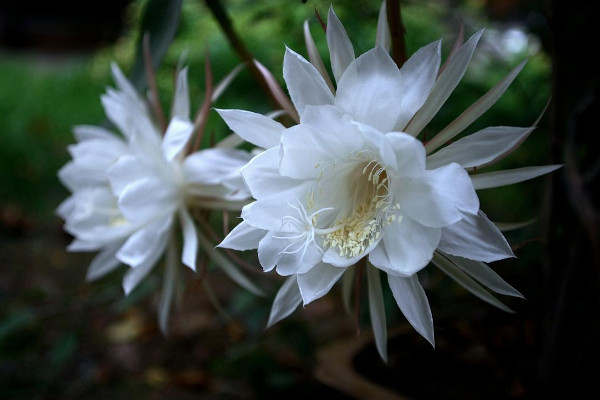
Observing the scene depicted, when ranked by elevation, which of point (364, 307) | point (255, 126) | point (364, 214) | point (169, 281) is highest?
point (255, 126)

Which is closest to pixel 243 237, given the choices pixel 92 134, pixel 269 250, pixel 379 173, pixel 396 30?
pixel 269 250

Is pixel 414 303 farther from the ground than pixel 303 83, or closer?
closer

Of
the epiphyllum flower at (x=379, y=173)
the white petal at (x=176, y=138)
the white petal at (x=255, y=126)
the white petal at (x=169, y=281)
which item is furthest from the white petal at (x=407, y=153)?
the white petal at (x=169, y=281)

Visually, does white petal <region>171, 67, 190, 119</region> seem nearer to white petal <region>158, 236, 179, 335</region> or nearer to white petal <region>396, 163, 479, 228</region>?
white petal <region>158, 236, 179, 335</region>

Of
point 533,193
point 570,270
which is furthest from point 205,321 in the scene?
point 570,270

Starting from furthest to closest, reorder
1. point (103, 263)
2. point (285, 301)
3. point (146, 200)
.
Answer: point (103, 263) < point (146, 200) < point (285, 301)

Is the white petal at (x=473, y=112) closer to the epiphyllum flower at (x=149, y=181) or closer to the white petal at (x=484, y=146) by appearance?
the white petal at (x=484, y=146)

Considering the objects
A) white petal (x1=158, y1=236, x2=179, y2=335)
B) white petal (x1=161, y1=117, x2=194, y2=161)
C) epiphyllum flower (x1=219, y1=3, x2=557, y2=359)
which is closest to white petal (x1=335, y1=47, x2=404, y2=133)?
epiphyllum flower (x1=219, y1=3, x2=557, y2=359)

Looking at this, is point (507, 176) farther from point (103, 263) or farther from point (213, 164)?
point (103, 263)
